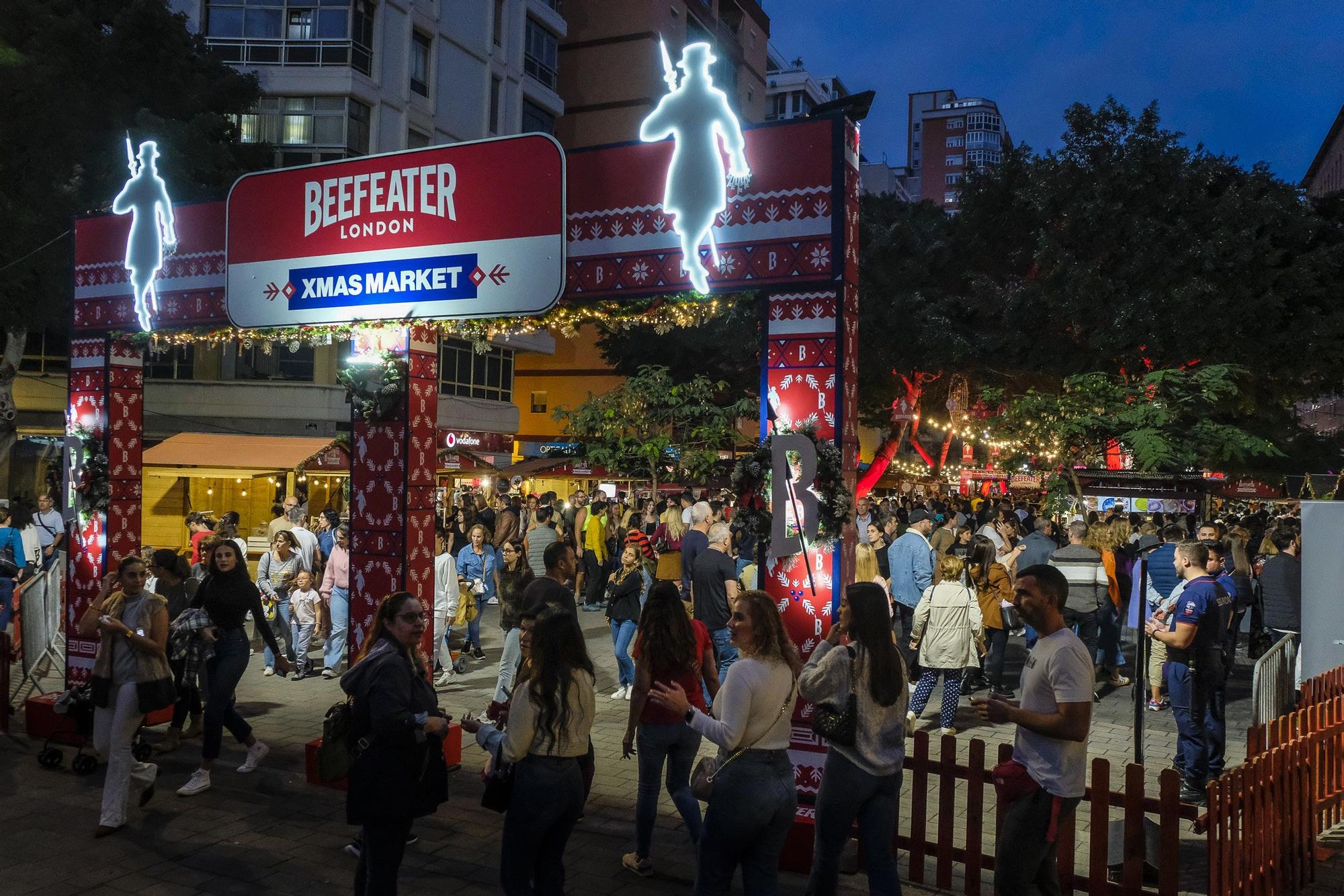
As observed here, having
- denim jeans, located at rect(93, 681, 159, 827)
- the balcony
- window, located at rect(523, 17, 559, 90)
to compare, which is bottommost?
denim jeans, located at rect(93, 681, 159, 827)

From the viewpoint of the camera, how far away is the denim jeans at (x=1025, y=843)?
174 inches

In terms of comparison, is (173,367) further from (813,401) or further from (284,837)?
(813,401)

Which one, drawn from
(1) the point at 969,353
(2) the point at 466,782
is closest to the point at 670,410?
(1) the point at 969,353

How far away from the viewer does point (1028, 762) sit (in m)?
4.50

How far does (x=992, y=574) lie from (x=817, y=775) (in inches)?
200

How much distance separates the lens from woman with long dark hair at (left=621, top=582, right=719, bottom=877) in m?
5.48

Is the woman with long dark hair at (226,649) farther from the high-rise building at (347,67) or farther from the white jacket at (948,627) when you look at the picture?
the high-rise building at (347,67)

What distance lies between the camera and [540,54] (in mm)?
39219

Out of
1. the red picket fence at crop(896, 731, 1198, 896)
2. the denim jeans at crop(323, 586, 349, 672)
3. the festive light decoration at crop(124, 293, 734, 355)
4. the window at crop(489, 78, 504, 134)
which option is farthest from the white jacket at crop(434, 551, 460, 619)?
the window at crop(489, 78, 504, 134)

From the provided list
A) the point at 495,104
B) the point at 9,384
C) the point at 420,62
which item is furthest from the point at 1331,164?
the point at 9,384

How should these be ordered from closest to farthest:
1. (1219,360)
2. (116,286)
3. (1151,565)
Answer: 1. (116,286)
2. (1151,565)
3. (1219,360)

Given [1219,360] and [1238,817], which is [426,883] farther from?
[1219,360]

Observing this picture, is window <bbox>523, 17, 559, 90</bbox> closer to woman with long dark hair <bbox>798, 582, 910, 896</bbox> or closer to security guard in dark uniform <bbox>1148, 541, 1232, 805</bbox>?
security guard in dark uniform <bbox>1148, 541, 1232, 805</bbox>

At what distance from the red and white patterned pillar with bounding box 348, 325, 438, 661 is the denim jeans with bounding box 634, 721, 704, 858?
9.98 ft
